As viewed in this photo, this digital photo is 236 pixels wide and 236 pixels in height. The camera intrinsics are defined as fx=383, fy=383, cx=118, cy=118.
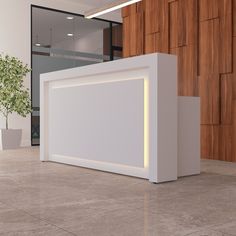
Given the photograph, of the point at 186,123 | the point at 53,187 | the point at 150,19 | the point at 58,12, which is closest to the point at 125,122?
the point at 186,123

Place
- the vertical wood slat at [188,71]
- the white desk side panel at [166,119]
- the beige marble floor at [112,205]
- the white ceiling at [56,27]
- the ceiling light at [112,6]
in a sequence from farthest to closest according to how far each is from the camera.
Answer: the white ceiling at [56,27] < the ceiling light at [112,6] < the vertical wood slat at [188,71] < the white desk side panel at [166,119] < the beige marble floor at [112,205]

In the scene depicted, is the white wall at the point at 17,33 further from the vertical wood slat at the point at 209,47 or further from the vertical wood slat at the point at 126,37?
the vertical wood slat at the point at 209,47

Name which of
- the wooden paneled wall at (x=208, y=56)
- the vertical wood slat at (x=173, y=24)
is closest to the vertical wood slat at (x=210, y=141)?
the wooden paneled wall at (x=208, y=56)

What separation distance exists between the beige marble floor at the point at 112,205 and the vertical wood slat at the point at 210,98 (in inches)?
66.3

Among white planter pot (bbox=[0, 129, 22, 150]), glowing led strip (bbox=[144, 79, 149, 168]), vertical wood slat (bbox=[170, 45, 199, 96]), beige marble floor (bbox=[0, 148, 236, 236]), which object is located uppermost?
vertical wood slat (bbox=[170, 45, 199, 96])

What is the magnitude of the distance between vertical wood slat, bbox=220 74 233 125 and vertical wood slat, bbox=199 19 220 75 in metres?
0.24

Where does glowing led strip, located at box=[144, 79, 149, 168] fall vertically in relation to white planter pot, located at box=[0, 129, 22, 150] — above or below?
above

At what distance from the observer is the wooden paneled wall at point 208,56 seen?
6.03 meters

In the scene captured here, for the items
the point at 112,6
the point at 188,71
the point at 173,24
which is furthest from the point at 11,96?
the point at 188,71

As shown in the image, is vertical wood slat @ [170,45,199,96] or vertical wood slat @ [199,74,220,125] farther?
vertical wood slat @ [170,45,199,96]

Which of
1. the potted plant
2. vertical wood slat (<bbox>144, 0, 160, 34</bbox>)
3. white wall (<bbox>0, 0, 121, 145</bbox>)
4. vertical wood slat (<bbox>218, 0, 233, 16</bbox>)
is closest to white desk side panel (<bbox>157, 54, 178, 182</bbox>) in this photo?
vertical wood slat (<bbox>218, 0, 233, 16</bbox>)

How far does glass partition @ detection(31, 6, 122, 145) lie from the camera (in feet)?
30.5

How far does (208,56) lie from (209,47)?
15 cm

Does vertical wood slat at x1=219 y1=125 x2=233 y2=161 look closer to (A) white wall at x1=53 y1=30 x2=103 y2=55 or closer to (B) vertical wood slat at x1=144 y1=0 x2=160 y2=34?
(B) vertical wood slat at x1=144 y1=0 x2=160 y2=34
